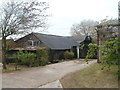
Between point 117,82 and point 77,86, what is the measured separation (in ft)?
5.82

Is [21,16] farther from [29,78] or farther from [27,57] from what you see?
[29,78]

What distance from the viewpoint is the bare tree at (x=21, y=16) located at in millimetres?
11867

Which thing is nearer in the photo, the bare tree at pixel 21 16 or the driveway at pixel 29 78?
the driveway at pixel 29 78

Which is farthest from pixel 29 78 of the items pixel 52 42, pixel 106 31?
pixel 52 42

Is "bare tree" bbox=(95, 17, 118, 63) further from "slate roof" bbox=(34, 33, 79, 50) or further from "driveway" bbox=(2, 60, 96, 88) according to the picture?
"slate roof" bbox=(34, 33, 79, 50)

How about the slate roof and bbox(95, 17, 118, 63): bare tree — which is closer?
bbox(95, 17, 118, 63): bare tree

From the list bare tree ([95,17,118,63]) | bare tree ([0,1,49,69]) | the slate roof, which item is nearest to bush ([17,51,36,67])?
bare tree ([0,1,49,69])

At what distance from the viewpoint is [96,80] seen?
20.5 ft

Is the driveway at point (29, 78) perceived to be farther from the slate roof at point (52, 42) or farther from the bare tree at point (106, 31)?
the slate roof at point (52, 42)

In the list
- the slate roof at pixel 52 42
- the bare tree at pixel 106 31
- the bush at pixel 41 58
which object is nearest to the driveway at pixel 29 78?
the bare tree at pixel 106 31

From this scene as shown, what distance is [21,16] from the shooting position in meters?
11.9

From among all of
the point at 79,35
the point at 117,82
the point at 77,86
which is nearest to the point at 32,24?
the point at 77,86

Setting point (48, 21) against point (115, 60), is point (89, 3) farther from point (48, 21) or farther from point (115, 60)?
point (115, 60)

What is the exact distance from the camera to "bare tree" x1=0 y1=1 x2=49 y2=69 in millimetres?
11867
